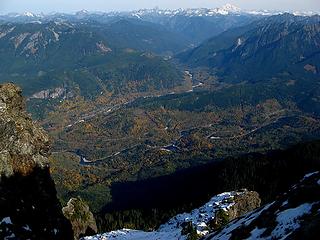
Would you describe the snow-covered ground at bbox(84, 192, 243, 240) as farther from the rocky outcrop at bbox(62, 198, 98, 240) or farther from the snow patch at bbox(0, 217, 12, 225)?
the snow patch at bbox(0, 217, 12, 225)

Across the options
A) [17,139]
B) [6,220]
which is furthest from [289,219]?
[17,139]

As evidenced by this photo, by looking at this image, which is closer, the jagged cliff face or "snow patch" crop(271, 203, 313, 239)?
"snow patch" crop(271, 203, 313, 239)

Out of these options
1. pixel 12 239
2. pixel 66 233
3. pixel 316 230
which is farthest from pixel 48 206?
pixel 316 230

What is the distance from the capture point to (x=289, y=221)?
58.2m

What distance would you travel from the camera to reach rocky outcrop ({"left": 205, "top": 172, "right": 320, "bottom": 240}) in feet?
163

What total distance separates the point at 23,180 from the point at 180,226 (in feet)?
200

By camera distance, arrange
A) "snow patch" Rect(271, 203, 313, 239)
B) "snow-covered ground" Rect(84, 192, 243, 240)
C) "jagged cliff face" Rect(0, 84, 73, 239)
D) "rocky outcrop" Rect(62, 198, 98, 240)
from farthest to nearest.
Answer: "rocky outcrop" Rect(62, 198, 98, 240) < "snow-covered ground" Rect(84, 192, 243, 240) < "jagged cliff face" Rect(0, 84, 73, 239) < "snow patch" Rect(271, 203, 313, 239)

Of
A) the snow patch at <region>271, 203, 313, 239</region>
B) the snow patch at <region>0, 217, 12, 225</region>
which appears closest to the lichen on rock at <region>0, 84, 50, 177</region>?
the snow patch at <region>0, 217, 12, 225</region>

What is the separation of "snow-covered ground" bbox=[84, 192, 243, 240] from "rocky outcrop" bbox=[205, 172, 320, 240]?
3937cm

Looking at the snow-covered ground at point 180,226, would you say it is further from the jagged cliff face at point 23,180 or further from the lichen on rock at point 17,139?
the lichen on rock at point 17,139

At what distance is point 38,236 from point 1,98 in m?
25.2

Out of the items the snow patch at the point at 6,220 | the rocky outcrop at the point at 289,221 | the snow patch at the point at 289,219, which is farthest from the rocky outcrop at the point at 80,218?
the snow patch at the point at 289,219

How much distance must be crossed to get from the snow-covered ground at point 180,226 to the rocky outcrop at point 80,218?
627 inches

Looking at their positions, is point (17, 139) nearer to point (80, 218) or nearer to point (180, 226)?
point (180, 226)
